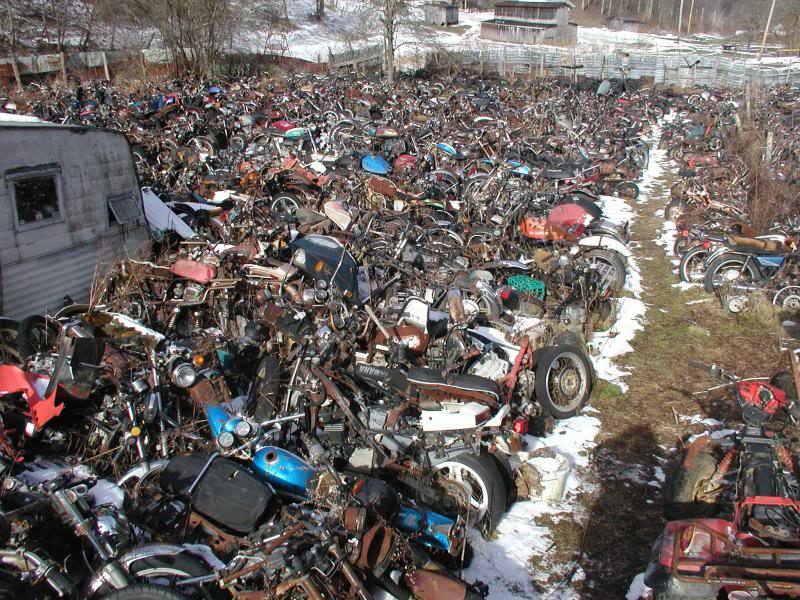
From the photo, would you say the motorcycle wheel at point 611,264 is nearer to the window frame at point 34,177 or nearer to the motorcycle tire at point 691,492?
the motorcycle tire at point 691,492

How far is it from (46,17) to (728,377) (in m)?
35.9

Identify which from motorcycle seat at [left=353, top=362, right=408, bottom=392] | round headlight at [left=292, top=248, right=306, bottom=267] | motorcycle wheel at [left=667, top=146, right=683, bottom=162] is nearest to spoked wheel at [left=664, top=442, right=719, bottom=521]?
motorcycle seat at [left=353, top=362, right=408, bottom=392]

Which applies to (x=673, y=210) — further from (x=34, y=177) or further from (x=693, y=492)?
(x=34, y=177)

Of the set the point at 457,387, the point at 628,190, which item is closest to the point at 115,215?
the point at 457,387

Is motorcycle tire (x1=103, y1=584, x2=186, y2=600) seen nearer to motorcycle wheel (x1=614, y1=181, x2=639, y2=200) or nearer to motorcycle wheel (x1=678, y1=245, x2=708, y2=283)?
motorcycle wheel (x1=678, y1=245, x2=708, y2=283)

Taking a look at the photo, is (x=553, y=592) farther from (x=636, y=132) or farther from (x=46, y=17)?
(x=46, y=17)

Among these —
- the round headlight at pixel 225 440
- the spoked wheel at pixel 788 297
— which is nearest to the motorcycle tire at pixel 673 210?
the spoked wheel at pixel 788 297

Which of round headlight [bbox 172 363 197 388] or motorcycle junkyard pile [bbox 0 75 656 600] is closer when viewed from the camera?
motorcycle junkyard pile [bbox 0 75 656 600]

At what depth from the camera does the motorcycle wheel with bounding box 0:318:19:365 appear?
5.28 m

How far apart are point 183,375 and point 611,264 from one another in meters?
6.11

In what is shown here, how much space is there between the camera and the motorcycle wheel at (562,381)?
5.43 m

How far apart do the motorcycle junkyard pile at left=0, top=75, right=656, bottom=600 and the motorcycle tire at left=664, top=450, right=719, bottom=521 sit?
119 cm

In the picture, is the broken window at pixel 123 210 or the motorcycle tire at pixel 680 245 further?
the motorcycle tire at pixel 680 245

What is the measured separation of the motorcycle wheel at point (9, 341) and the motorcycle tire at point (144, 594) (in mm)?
3489
